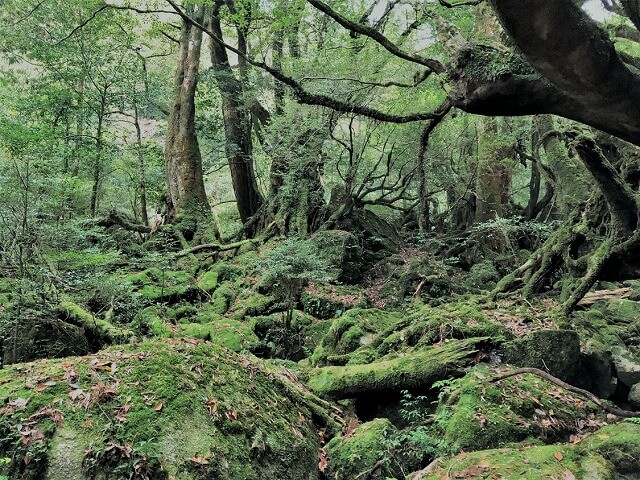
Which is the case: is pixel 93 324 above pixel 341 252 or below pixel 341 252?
below

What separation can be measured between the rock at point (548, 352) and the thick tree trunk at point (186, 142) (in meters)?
10.4

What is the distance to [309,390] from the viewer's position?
4.65 meters

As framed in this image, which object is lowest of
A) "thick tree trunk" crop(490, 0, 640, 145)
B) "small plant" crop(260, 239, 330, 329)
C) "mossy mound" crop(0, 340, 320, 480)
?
"mossy mound" crop(0, 340, 320, 480)

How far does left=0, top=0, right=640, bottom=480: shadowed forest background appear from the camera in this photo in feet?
9.80

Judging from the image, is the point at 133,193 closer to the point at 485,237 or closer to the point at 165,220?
the point at 165,220

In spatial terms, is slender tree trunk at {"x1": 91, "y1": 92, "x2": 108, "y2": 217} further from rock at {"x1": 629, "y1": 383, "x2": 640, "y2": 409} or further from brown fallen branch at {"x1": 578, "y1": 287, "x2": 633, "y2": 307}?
→ rock at {"x1": 629, "y1": 383, "x2": 640, "y2": 409}

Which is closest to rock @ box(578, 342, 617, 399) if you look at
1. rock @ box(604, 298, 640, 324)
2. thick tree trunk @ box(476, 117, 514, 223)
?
rock @ box(604, 298, 640, 324)

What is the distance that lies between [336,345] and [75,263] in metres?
4.46

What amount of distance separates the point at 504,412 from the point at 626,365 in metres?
2.72

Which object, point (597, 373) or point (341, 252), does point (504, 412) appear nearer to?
point (597, 373)

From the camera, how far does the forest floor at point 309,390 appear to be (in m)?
2.75

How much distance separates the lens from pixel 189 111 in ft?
46.2

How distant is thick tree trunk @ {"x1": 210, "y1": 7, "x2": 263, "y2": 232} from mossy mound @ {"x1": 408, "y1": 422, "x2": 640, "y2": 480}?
12215 millimetres

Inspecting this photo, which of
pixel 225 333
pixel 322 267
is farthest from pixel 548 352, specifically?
pixel 225 333
